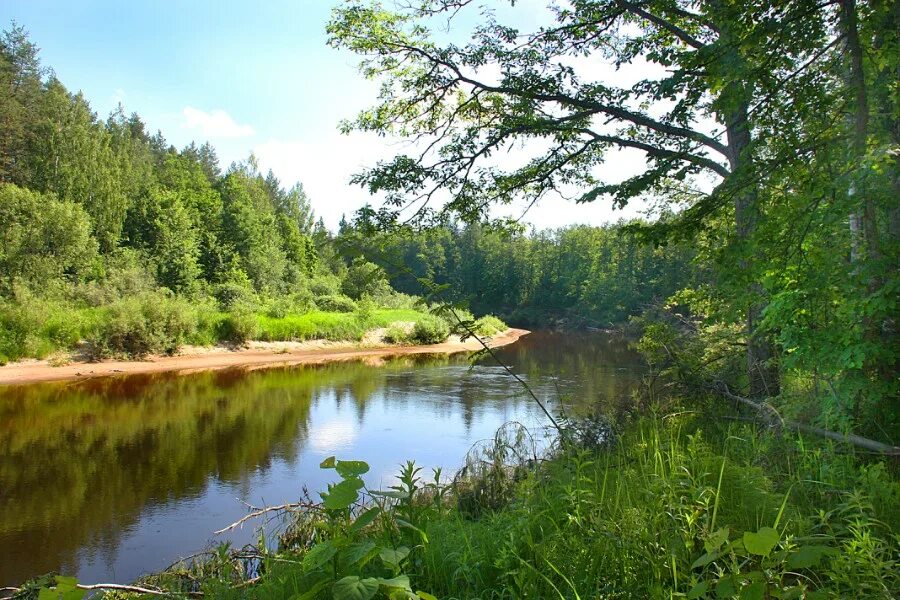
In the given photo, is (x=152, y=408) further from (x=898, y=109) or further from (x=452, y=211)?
(x=898, y=109)

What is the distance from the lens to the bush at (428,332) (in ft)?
121

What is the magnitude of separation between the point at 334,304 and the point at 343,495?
38.8m

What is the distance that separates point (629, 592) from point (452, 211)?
7.37 meters

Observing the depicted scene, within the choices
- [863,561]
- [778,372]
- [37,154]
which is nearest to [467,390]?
[778,372]

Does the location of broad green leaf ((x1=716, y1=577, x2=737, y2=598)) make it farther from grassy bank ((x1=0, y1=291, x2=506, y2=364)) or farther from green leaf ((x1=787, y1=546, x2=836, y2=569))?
grassy bank ((x1=0, y1=291, x2=506, y2=364))

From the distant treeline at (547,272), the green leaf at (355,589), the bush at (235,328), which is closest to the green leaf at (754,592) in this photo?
the green leaf at (355,589)

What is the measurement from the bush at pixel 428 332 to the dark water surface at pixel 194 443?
42.8ft

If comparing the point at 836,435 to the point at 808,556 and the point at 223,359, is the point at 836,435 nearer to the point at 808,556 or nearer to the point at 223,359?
the point at 808,556

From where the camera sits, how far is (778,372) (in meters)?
6.73

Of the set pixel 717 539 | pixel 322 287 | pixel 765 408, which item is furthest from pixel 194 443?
pixel 322 287

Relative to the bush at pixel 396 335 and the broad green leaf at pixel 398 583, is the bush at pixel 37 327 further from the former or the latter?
the broad green leaf at pixel 398 583

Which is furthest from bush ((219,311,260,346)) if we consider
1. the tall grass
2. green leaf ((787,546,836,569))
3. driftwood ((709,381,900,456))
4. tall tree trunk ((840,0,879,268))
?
green leaf ((787,546,836,569))

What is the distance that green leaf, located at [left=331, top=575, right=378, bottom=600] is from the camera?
1817mm

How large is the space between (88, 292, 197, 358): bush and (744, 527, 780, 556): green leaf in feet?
87.1
